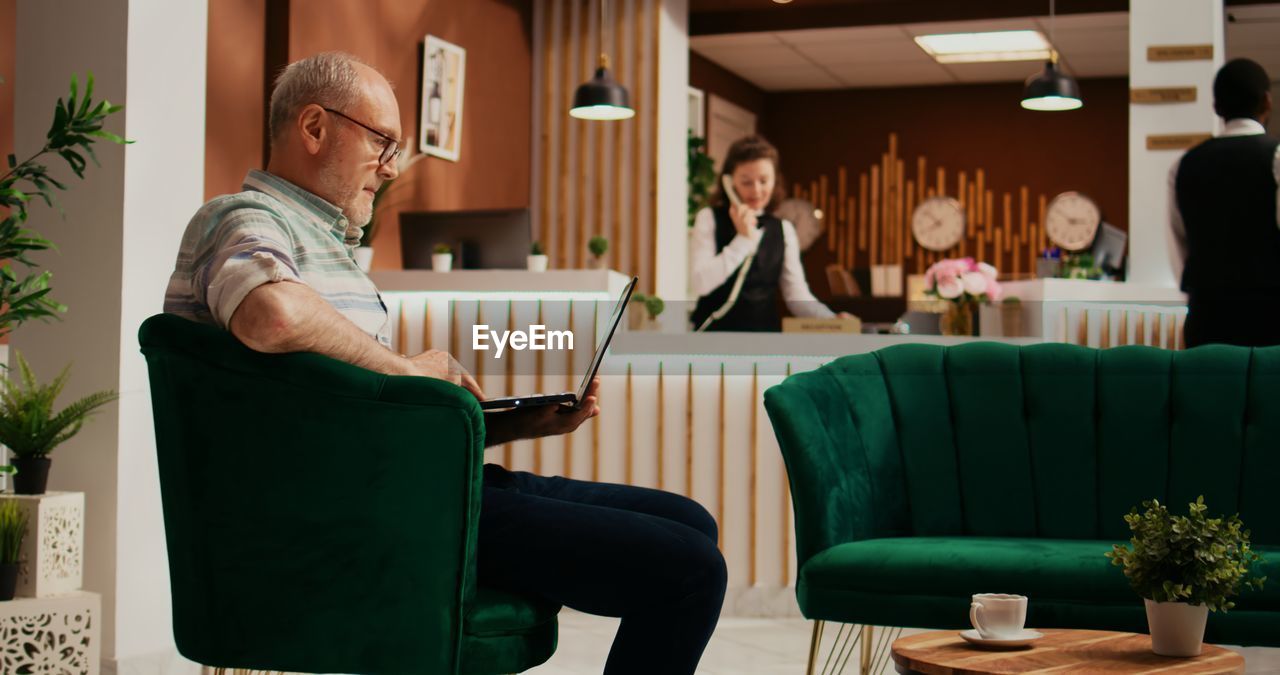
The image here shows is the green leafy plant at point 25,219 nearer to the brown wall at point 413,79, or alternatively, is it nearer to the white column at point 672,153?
the brown wall at point 413,79

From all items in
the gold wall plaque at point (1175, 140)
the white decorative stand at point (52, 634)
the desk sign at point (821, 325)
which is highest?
the gold wall plaque at point (1175, 140)

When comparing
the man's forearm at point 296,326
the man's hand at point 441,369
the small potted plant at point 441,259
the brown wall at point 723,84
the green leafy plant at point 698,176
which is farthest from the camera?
the brown wall at point 723,84

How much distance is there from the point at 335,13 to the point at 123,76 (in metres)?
3.01

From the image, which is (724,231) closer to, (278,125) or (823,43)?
(278,125)

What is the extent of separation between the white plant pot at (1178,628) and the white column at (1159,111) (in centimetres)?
506

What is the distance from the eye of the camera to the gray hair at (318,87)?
213cm

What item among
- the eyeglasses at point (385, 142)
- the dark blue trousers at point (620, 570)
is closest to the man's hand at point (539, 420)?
the dark blue trousers at point (620, 570)

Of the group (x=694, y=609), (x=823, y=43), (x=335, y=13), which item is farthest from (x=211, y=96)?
(x=823, y=43)

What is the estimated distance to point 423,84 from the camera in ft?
23.0

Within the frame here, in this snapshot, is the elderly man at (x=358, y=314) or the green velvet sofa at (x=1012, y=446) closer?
the elderly man at (x=358, y=314)

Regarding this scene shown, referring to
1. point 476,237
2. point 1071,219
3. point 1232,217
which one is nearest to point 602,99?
point 476,237

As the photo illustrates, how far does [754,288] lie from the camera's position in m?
4.91

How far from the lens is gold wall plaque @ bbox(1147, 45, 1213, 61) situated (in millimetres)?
6738

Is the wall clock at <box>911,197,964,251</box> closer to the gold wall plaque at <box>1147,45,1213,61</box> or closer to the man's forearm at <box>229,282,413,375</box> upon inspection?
the gold wall plaque at <box>1147,45,1213,61</box>
